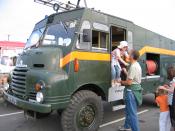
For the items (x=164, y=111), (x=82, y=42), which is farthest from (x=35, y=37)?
(x=164, y=111)

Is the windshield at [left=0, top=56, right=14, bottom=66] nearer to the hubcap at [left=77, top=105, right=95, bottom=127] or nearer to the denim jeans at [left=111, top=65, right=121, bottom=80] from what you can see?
the denim jeans at [left=111, top=65, right=121, bottom=80]

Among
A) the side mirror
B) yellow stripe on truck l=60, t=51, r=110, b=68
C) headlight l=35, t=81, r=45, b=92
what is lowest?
headlight l=35, t=81, r=45, b=92

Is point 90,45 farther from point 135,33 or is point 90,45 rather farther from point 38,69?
point 135,33

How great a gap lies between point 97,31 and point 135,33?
191 centimetres

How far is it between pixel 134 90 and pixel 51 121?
2.77 m

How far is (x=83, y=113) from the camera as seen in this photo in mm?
5805

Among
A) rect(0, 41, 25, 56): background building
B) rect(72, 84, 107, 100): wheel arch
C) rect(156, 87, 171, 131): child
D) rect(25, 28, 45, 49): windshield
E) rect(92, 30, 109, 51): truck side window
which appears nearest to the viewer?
rect(156, 87, 171, 131): child

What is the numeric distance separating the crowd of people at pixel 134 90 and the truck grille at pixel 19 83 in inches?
89.0

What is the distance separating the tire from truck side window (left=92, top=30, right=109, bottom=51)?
3.94 feet

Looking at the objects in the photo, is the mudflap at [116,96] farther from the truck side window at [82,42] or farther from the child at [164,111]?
the child at [164,111]

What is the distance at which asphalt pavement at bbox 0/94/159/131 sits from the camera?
6.68 m

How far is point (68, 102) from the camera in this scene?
5.49 metres

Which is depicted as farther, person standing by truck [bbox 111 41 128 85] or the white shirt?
person standing by truck [bbox 111 41 128 85]

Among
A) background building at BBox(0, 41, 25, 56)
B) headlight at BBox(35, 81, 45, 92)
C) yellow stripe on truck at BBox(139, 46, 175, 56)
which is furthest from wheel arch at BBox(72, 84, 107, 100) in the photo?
background building at BBox(0, 41, 25, 56)
